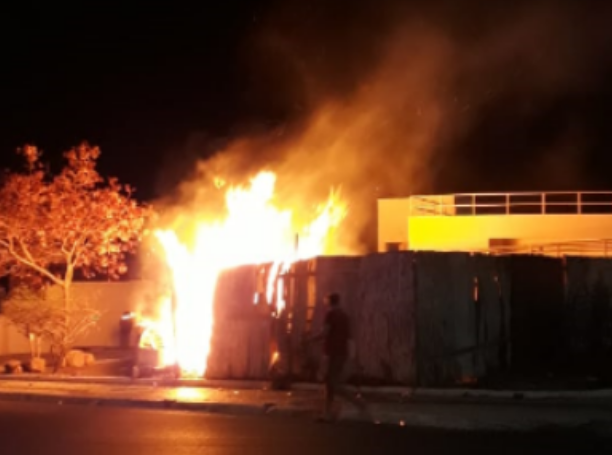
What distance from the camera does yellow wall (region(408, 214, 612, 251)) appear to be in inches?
1233

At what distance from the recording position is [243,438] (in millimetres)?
11695

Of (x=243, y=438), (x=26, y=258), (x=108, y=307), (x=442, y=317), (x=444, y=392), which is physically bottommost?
(x=243, y=438)

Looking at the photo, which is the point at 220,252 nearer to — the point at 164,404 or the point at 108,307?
the point at 164,404

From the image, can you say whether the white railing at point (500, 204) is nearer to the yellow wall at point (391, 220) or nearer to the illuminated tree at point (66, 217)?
the yellow wall at point (391, 220)

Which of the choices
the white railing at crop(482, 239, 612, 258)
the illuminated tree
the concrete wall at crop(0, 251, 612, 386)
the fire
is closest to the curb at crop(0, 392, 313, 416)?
the concrete wall at crop(0, 251, 612, 386)

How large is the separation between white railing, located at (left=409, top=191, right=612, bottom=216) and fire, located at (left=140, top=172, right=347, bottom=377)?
41.8 ft

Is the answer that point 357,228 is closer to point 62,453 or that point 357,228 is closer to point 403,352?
point 403,352

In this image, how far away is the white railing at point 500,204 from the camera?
109ft

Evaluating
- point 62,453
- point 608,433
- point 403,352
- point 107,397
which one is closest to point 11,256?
point 107,397

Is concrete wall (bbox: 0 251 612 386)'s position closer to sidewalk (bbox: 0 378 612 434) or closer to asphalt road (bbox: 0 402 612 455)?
sidewalk (bbox: 0 378 612 434)

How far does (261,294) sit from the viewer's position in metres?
17.2

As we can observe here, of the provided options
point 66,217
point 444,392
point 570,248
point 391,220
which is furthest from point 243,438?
point 391,220

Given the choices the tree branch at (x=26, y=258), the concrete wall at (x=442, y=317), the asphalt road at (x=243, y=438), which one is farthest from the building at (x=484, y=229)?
the asphalt road at (x=243, y=438)

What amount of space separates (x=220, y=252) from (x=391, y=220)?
15363mm
